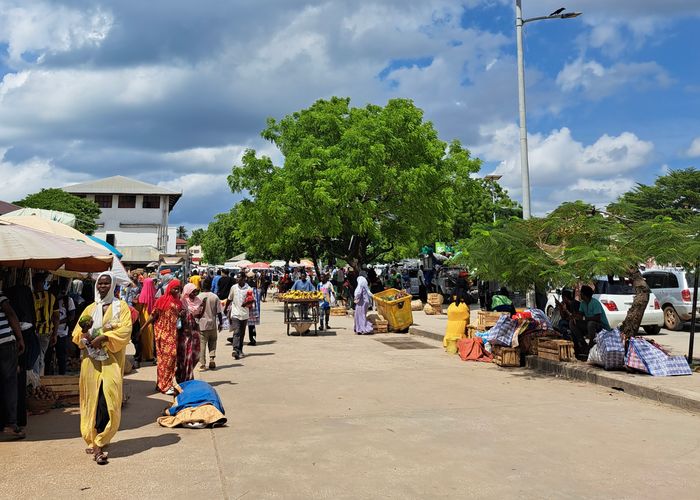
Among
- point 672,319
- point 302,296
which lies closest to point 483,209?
point 672,319

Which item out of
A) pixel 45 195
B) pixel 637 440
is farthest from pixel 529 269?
pixel 45 195

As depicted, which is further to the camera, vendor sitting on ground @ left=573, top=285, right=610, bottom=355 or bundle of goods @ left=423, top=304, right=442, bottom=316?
bundle of goods @ left=423, top=304, right=442, bottom=316

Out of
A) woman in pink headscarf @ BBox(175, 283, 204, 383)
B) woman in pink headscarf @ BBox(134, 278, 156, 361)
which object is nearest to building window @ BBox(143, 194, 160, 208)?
woman in pink headscarf @ BBox(134, 278, 156, 361)

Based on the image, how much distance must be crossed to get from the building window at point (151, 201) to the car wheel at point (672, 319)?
60773 millimetres

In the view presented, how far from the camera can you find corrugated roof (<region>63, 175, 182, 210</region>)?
217 feet

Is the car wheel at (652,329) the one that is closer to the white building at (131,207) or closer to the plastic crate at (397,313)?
the plastic crate at (397,313)

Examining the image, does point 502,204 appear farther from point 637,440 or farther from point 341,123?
point 637,440

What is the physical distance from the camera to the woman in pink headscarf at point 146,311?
37.4 ft

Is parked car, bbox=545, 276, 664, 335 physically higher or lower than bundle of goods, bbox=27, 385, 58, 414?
higher

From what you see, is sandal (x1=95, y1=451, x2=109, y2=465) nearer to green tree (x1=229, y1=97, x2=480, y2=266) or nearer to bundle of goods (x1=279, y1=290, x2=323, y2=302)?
bundle of goods (x1=279, y1=290, x2=323, y2=302)

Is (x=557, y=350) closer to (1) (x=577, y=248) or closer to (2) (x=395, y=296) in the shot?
(1) (x=577, y=248)

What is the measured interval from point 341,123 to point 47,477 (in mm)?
23202

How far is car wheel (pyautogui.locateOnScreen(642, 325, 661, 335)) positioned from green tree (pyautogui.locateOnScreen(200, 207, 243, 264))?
2409 inches

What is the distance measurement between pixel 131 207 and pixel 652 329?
203 feet
